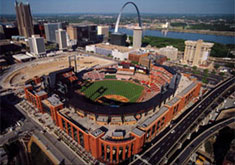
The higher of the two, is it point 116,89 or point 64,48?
point 64,48

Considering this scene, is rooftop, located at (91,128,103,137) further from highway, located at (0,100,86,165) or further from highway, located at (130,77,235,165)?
highway, located at (130,77,235,165)

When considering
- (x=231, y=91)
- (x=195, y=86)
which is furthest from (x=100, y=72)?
(x=231, y=91)

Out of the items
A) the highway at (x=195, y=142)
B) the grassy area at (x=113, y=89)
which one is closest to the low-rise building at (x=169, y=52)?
the grassy area at (x=113, y=89)

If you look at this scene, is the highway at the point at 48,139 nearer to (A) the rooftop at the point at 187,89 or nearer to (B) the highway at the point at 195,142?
(B) the highway at the point at 195,142

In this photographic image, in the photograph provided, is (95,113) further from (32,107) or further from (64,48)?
(64,48)

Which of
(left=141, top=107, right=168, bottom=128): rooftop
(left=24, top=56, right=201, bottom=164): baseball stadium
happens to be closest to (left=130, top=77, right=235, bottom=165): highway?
(left=24, top=56, right=201, bottom=164): baseball stadium
